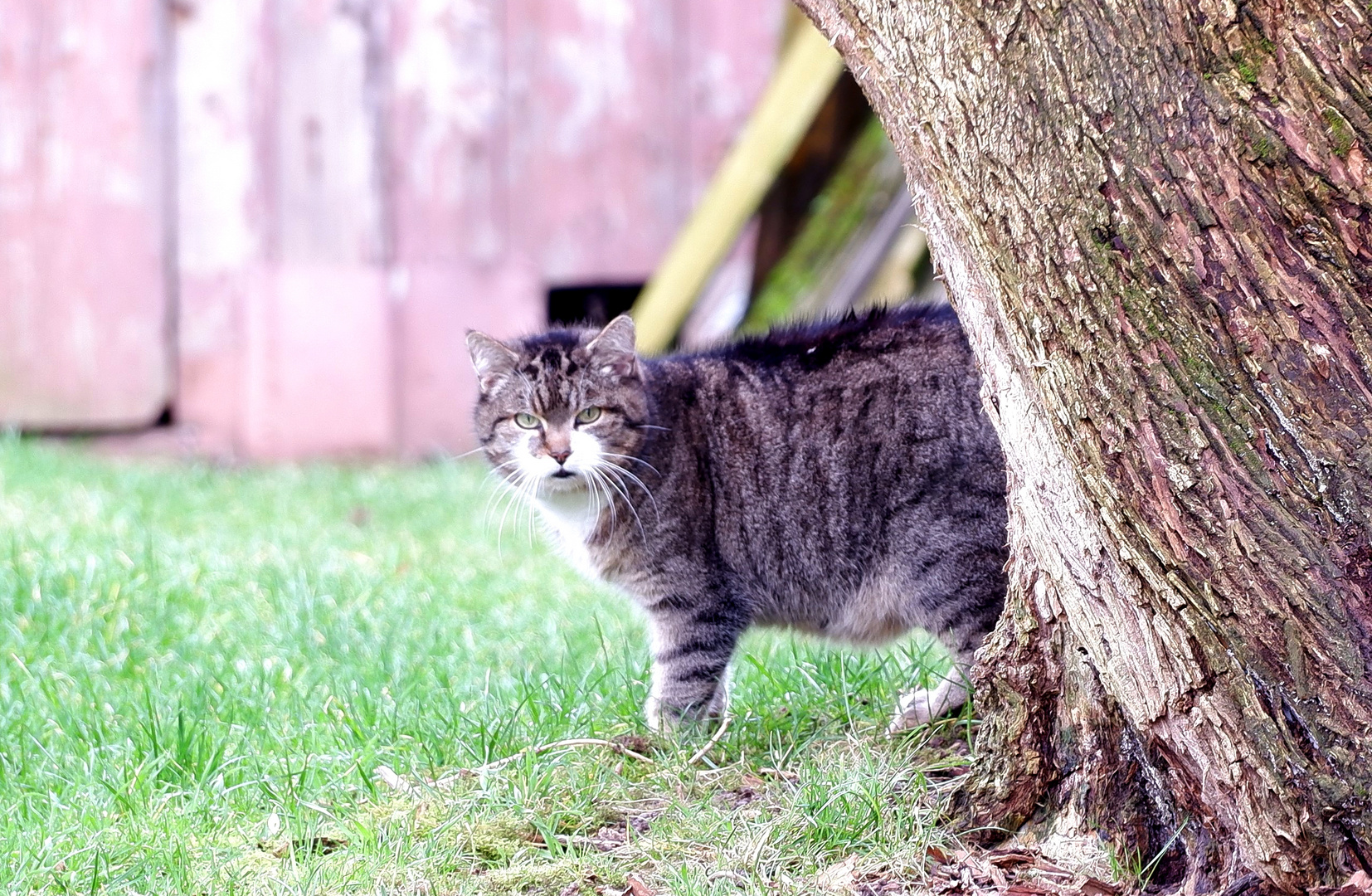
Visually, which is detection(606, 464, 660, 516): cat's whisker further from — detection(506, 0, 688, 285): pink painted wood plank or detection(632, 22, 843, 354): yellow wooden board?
detection(506, 0, 688, 285): pink painted wood plank

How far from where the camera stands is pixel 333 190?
7.72m

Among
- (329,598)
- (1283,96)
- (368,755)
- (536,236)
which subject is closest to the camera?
(1283,96)

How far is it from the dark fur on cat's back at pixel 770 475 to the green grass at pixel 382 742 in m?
0.17

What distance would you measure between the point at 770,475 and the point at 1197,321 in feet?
5.73

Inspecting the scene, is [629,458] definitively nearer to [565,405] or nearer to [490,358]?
[565,405]

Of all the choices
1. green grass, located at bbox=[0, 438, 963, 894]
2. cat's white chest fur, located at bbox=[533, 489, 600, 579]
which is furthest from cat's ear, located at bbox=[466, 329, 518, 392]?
green grass, located at bbox=[0, 438, 963, 894]

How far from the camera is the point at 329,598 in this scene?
464 centimetres

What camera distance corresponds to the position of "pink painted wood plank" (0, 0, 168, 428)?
23.9 ft

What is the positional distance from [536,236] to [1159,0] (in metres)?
6.35

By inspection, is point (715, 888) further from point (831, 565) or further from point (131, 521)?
point (131, 521)

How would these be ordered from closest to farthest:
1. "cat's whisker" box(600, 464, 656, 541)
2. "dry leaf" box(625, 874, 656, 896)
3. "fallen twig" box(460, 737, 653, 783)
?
"dry leaf" box(625, 874, 656, 896)
"fallen twig" box(460, 737, 653, 783)
"cat's whisker" box(600, 464, 656, 541)

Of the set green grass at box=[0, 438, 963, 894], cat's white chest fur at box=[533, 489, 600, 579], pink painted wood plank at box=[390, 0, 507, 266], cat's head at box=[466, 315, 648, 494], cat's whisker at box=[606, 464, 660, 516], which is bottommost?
green grass at box=[0, 438, 963, 894]

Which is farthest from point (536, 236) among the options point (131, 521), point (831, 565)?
point (831, 565)

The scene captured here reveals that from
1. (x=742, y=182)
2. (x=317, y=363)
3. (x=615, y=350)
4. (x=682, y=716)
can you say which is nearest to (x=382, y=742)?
(x=682, y=716)
